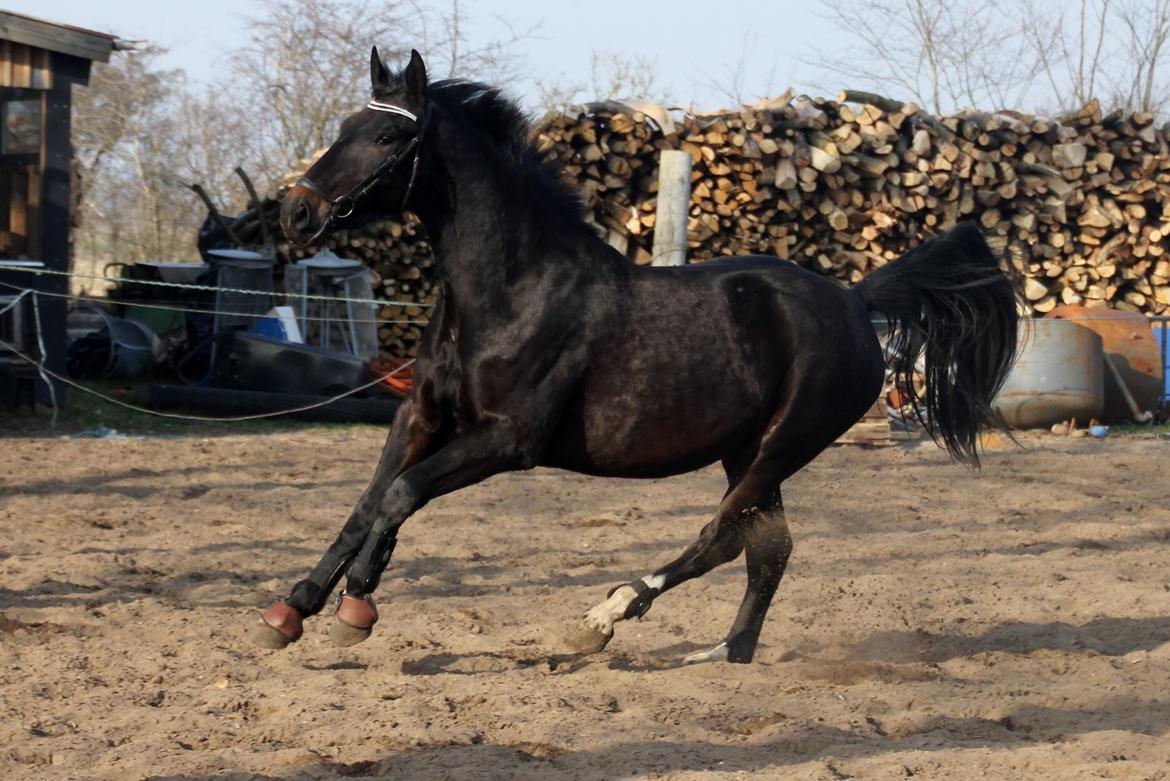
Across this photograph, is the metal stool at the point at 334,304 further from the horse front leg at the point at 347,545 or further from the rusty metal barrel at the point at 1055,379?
the horse front leg at the point at 347,545

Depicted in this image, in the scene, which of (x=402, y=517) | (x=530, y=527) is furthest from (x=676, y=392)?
(x=530, y=527)

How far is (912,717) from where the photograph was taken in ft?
13.4

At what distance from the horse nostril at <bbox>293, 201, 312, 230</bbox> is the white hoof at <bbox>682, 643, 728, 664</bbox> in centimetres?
197

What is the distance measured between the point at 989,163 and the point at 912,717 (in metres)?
11.1

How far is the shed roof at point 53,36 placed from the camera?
1104 centimetres

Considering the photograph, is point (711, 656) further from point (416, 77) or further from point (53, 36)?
point (53, 36)

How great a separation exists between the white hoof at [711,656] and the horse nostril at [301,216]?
1.97m

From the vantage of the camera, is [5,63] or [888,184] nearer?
[5,63]

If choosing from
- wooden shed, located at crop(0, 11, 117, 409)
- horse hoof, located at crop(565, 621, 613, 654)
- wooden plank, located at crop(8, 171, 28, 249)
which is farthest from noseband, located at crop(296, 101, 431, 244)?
wooden plank, located at crop(8, 171, 28, 249)

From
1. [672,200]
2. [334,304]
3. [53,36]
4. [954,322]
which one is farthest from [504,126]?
[334,304]

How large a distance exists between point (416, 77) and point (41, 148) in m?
8.30

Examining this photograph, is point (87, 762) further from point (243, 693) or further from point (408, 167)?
point (408, 167)

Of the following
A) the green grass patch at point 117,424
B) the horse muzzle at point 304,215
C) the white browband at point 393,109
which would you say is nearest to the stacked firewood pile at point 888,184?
the green grass patch at point 117,424

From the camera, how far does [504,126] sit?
4.61 metres
